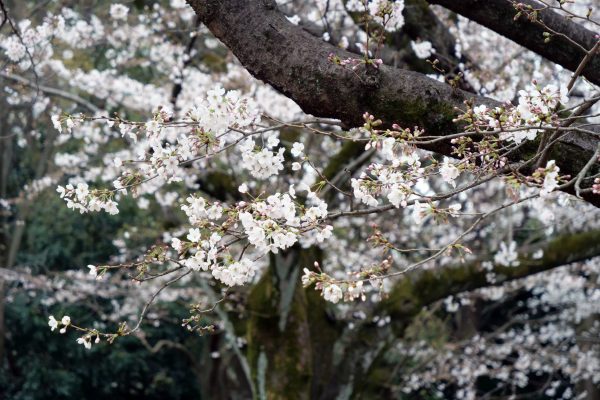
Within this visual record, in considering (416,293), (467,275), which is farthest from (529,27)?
(416,293)

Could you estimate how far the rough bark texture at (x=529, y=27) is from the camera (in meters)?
2.77

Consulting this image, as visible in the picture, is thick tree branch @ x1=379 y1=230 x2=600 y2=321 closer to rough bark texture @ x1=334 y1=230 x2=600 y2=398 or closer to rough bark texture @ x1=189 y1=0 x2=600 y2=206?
rough bark texture @ x1=334 y1=230 x2=600 y2=398

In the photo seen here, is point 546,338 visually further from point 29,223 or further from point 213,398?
point 29,223

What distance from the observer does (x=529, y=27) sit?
2.84 meters

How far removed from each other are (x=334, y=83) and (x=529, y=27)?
3.52ft

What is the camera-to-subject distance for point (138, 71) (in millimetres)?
11594

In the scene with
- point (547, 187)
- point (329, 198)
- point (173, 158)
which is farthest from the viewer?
point (329, 198)

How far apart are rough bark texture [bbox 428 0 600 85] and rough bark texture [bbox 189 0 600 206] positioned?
63 centimetres

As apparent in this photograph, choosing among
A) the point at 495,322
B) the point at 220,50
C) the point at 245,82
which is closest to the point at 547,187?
the point at 245,82

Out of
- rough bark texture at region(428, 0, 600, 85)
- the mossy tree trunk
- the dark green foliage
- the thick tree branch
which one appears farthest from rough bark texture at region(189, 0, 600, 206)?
the dark green foliage

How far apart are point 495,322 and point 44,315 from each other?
25.9 ft

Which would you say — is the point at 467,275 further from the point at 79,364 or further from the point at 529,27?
the point at 79,364

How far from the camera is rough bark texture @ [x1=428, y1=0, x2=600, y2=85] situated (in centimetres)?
277

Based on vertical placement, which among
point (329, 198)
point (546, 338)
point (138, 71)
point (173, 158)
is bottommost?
point (173, 158)
